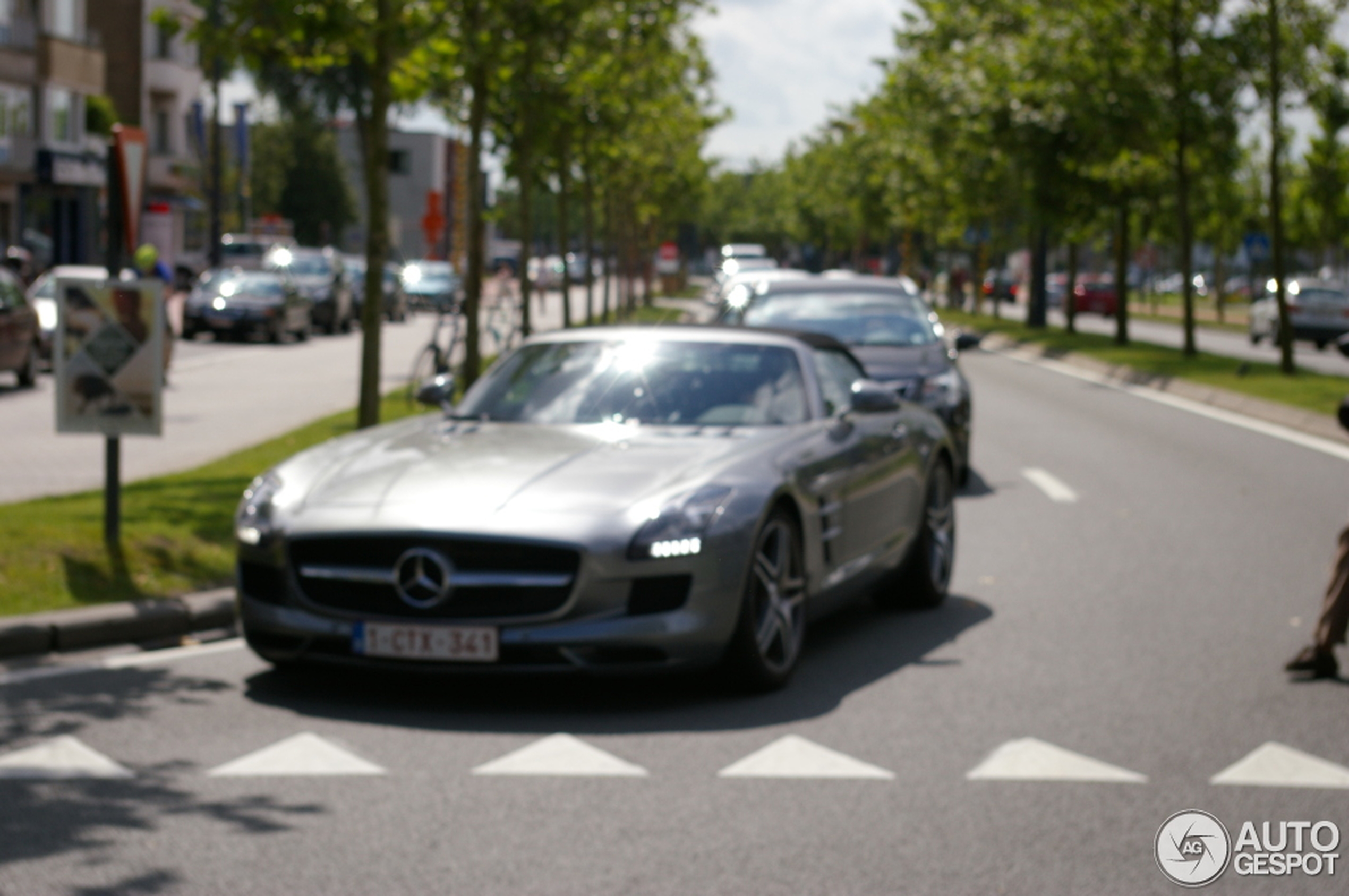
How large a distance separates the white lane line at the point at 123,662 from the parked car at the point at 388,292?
3095 cm

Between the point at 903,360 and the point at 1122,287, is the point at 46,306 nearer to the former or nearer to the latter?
the point at 903,360

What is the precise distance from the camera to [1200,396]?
1038 inches

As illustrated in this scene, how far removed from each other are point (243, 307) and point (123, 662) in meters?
31.7

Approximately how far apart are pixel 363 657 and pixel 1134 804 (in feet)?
8.83

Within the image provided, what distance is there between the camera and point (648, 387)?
8.32 meters

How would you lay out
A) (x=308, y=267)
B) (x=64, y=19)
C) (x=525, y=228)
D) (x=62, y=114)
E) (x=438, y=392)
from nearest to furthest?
(x=438, y=392)
(x=525, y=228)
(x=308, y=267)
(x=64, y=19)
(x=62, y=114)

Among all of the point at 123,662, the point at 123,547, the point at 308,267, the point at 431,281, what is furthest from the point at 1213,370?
the point at 431,281

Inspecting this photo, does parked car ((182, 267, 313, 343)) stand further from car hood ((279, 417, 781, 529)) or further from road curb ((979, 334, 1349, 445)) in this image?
car hood ((279, 417, 781, 529))

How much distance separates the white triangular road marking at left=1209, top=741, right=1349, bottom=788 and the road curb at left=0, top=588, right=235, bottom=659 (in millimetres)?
4562

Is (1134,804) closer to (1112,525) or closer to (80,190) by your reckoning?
(1112,525)

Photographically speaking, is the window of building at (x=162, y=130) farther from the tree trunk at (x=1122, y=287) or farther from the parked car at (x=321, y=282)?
the tree trunk at (x=1122, y=287)

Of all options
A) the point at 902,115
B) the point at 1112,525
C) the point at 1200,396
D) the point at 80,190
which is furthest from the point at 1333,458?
the point at 80,190

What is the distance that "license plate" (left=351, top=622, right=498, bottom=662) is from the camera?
22.1ft

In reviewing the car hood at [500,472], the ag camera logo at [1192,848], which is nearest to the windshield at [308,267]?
the car hood at [500,472]
